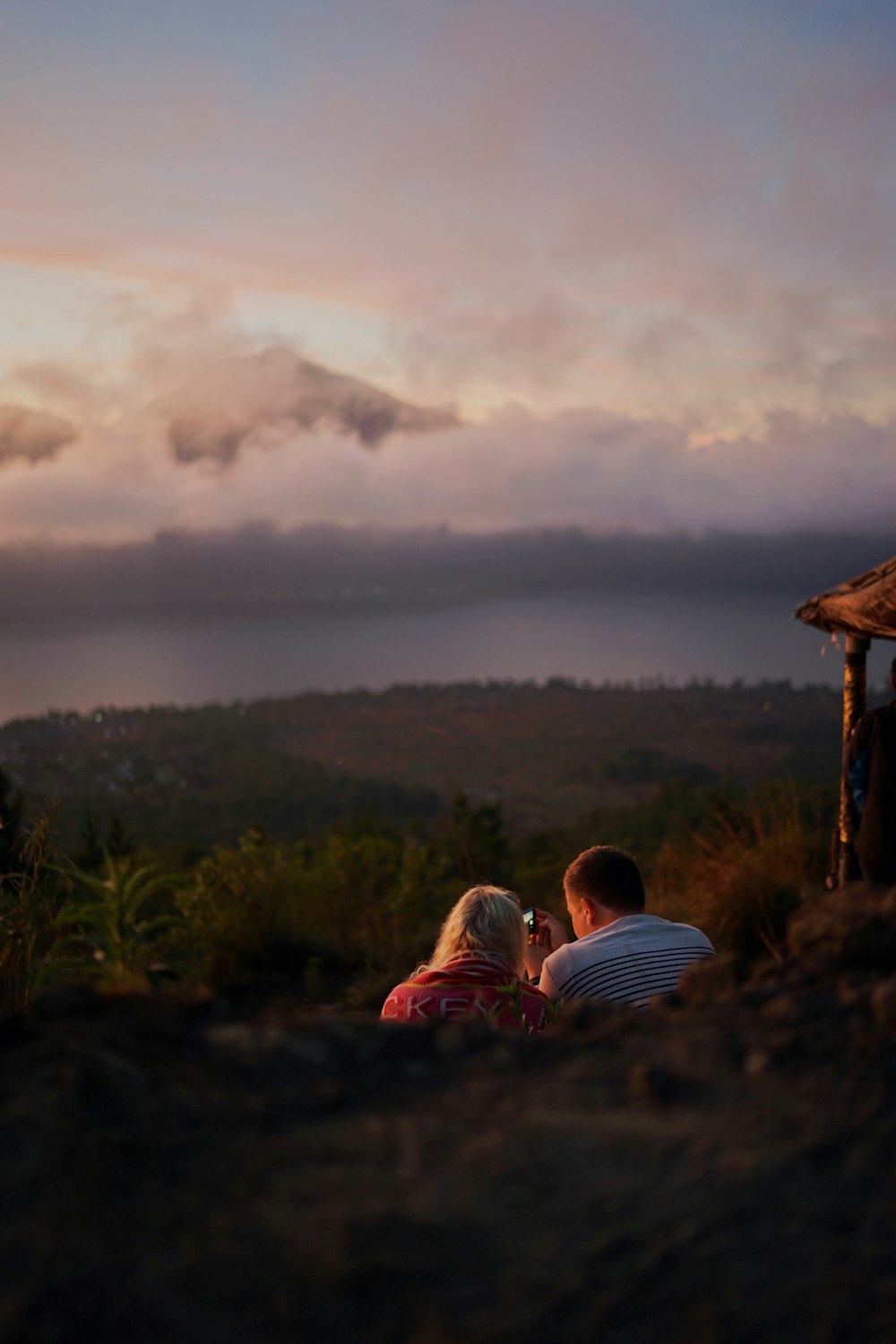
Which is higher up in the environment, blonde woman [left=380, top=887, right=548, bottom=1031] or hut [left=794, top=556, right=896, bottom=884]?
hut [left=794, top=556, right=896, bottom=884]

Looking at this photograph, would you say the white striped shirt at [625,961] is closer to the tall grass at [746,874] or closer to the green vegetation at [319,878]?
the green vegetation at [319,878]

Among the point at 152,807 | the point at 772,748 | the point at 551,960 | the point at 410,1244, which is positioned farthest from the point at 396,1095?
the point at 772,748

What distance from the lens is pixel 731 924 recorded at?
24.2ft

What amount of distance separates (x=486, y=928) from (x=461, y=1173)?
81.3 inches

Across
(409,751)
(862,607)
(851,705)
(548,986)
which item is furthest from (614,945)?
(409,751)

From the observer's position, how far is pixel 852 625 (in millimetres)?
6500

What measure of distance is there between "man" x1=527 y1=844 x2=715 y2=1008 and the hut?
2.99 m

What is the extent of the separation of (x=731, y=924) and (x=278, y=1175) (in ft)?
22.5

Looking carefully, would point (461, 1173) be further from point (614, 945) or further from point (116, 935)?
point (116, 935)

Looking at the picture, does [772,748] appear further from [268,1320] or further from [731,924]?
[268,1320]

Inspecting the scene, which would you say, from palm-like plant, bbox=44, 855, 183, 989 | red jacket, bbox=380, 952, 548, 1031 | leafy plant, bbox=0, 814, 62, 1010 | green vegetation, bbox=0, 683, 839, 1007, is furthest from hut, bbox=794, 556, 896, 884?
leafy plant, bbox=0, 814, 62, 1010

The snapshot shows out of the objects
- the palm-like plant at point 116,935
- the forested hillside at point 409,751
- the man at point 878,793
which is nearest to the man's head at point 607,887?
the man at point 878,793

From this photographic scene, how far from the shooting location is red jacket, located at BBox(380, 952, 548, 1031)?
2.61m

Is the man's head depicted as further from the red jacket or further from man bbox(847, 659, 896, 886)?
man bbox(847, 659, 896, 886)
